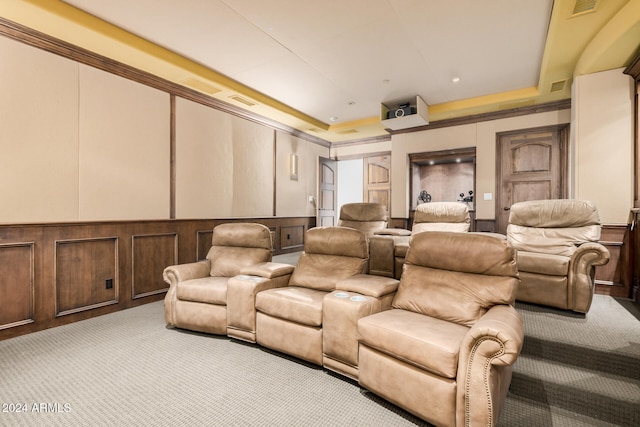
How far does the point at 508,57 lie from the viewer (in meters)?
3.77

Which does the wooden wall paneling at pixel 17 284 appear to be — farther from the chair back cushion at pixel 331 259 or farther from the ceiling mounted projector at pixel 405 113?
the ceiling mounted projector at pixel 405 113

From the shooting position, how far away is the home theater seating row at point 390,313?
1428mm

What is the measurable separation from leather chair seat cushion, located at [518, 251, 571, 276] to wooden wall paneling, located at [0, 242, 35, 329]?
497 cm

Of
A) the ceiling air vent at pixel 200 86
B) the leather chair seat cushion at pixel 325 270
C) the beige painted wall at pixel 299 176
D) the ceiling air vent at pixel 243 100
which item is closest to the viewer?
the leather chair seat cushion at pixel 325 270

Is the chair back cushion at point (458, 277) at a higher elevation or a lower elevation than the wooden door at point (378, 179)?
lower

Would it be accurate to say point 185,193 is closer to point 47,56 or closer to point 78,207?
point 78,207

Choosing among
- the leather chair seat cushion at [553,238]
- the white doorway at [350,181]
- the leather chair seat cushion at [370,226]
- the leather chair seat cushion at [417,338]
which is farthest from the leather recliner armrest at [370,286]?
the white doorway at [350,181]

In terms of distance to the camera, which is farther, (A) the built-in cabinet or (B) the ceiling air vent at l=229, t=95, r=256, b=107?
(A) the built-in cabinet

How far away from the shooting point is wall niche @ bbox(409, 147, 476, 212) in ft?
20.5

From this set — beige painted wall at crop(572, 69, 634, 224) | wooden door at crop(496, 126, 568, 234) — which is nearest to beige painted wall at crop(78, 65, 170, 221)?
beige painted wall at crop(572, 69, 634, 224)

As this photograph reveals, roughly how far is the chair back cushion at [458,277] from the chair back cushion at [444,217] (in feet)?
7.24

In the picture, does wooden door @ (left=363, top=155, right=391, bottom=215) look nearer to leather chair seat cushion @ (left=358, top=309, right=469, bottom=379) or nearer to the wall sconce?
the wall sconce

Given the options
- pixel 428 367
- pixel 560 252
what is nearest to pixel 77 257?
pixel 428 367

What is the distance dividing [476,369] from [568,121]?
5.35 metres
